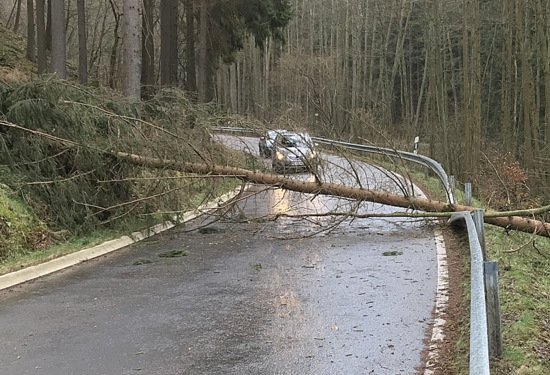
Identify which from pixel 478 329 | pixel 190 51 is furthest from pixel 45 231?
pixel 190 51

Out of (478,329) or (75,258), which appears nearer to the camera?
(478,329)

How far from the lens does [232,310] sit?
591 cm

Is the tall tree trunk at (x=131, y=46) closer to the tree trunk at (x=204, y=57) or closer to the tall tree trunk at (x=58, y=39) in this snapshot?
the tall tree trunk at (x=58, y=39)

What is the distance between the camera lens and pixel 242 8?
2673cm

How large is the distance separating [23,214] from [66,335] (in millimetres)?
4148

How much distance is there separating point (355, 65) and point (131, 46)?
2663 centimetres

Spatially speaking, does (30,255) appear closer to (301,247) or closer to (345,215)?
(301,247)

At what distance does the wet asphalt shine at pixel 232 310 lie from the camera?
4594 millimetres

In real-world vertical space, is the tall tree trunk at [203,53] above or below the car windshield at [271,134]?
above

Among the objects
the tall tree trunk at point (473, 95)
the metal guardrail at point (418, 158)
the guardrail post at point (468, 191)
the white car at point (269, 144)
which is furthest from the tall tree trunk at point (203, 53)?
the guardrail post at point (468, 191)

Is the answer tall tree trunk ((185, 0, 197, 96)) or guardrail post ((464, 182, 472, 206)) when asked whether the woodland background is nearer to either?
tall tree trunk ((185, 0, 197, 96))

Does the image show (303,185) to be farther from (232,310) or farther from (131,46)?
(131,46)

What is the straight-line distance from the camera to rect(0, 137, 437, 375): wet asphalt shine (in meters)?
4.59

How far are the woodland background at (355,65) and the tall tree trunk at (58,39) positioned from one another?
37 mm
